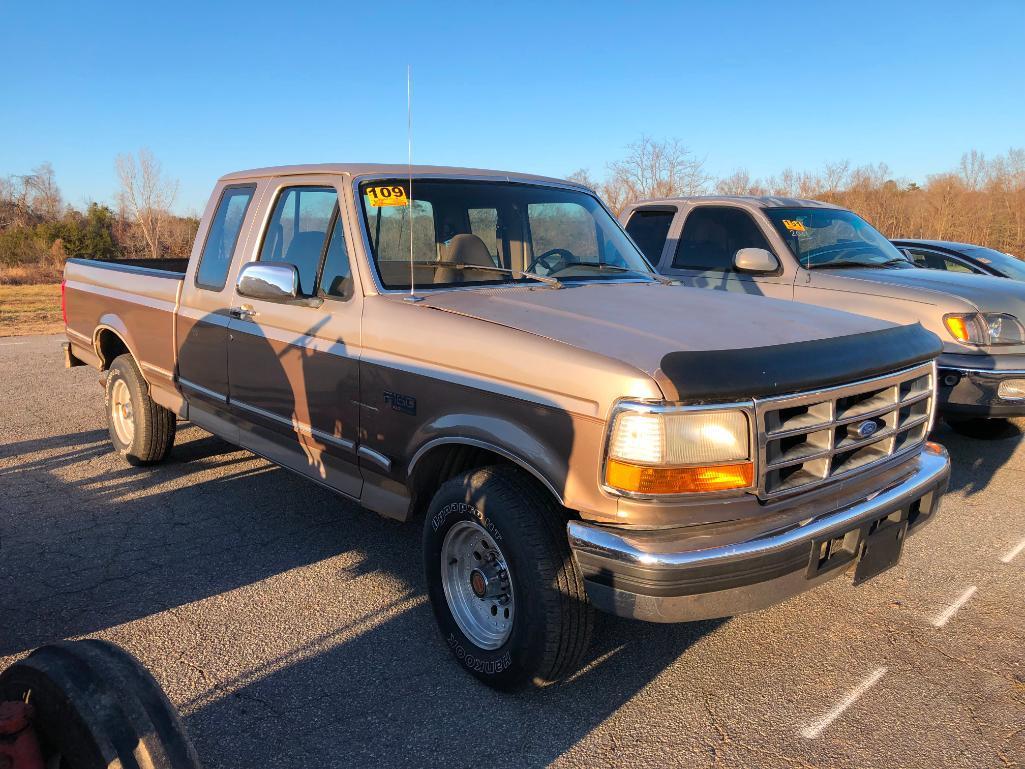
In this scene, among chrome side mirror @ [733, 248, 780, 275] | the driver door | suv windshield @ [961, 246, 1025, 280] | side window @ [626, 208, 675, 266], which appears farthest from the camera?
suv windshield @ [961, 246, 1025, 280]

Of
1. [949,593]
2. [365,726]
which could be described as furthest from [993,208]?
[365,726]

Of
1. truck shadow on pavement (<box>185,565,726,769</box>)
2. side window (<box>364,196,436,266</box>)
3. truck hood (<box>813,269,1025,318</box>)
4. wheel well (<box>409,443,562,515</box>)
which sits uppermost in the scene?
side window (<box>364,196,436,266</box>)

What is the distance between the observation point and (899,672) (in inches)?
130

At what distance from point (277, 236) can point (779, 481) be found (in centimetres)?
308

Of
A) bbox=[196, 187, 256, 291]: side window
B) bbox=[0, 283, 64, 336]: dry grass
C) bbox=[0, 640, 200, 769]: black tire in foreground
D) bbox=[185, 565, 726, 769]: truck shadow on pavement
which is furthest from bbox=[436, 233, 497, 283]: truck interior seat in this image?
bbox=[0, 283, 64, 336]: dry grass

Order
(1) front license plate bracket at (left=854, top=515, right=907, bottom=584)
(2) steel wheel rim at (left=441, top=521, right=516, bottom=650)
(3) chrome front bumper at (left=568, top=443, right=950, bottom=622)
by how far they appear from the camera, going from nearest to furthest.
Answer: (3) chrome front bumper at (left=568, top=443, right=950, bottom=622)
(1) front license plate bracket at (left=854, top=515, right=907, bottom=584)
(2) steel wheel rim at (left=441, top=521, right=516, bottom=650)

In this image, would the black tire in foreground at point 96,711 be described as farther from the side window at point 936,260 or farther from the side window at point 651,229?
→ the side window at point 936,260

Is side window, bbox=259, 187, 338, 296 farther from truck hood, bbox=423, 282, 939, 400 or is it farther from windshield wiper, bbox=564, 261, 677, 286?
windshield wiper, bbox=564, 261, 677, 286

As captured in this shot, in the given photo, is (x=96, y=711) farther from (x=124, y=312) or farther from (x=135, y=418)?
(x=124, y=312)

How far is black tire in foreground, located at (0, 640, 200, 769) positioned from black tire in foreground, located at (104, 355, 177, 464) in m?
4.04

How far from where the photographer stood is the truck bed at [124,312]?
17.3ft

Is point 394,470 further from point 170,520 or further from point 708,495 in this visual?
point 170,520

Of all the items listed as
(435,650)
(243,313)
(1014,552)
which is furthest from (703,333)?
(1014,552)

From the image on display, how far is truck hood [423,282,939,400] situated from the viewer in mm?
2631
